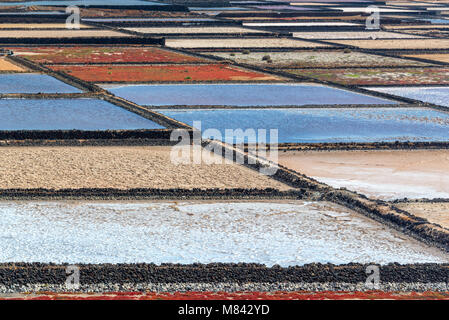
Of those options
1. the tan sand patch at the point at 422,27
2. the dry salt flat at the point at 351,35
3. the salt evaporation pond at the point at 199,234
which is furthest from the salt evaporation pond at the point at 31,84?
the tan sand patch at the point at 422,27

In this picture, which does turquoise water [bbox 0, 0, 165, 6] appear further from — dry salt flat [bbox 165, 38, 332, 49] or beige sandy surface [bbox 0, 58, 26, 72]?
beige sandy surface [bbox 0, 58, 26, 72]

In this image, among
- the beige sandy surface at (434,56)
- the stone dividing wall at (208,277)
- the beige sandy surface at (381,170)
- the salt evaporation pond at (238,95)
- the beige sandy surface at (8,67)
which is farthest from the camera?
the beige sandy surface at (434,56)

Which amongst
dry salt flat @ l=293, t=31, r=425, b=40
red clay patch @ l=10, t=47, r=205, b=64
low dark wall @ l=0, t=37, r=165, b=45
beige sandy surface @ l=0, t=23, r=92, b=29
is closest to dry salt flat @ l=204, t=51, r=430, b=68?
red clay patch @ l=10, t=47, r=205, b=64

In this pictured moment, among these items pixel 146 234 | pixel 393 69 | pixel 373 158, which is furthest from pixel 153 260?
pixel 393 69

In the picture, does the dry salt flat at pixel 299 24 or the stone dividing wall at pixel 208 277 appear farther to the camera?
the dry salt flat at pixel 299 24

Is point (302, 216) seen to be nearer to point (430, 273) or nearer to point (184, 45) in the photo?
point (430, 273)

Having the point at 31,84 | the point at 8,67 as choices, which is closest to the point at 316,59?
the point at 8,67

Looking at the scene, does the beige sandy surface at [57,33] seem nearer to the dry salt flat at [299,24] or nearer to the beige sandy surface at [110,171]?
the dry salt flat at [299,24]
